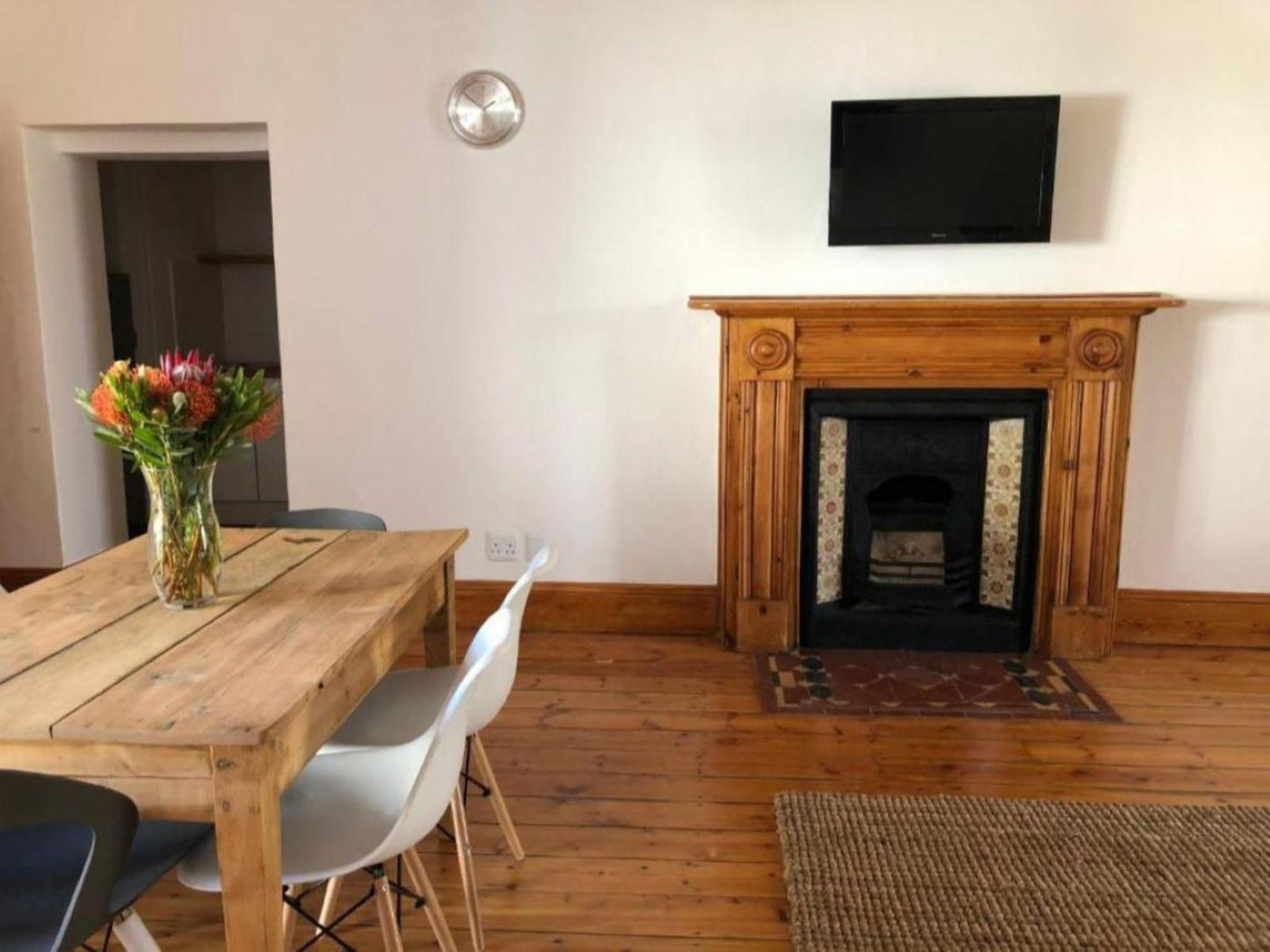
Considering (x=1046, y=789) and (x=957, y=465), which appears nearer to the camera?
(x=1046, y=789)

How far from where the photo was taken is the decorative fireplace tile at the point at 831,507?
389 centimetres

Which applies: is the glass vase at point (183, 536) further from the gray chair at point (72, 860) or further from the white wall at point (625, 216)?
the white wall at point (625, 216)

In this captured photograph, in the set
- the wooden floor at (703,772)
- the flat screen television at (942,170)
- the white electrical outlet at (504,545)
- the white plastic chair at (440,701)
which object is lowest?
the wooden floor at (703,772)

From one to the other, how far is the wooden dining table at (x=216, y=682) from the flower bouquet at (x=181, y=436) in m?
0.08

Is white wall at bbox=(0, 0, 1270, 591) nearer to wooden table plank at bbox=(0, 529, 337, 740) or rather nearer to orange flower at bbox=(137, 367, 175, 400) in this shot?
wooden table plank at bbox=(0, 529, 337, 740)

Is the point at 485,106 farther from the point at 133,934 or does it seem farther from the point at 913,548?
the point at 133,934

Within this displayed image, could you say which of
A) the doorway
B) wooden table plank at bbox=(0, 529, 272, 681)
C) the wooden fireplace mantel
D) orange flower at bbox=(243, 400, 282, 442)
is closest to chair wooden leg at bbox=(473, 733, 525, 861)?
wooden table plank at bbox=(0, 529, 272, 681)

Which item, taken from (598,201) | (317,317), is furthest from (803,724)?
(317,317)

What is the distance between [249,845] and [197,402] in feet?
2.63

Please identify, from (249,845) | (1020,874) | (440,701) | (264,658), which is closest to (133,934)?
(249,845)

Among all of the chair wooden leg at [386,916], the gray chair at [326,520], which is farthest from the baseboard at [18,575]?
the chair wooden leg at [386,916]

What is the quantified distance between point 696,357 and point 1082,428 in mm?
1405

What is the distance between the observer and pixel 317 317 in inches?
159

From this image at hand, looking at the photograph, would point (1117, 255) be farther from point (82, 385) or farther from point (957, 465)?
point (82, 385)
